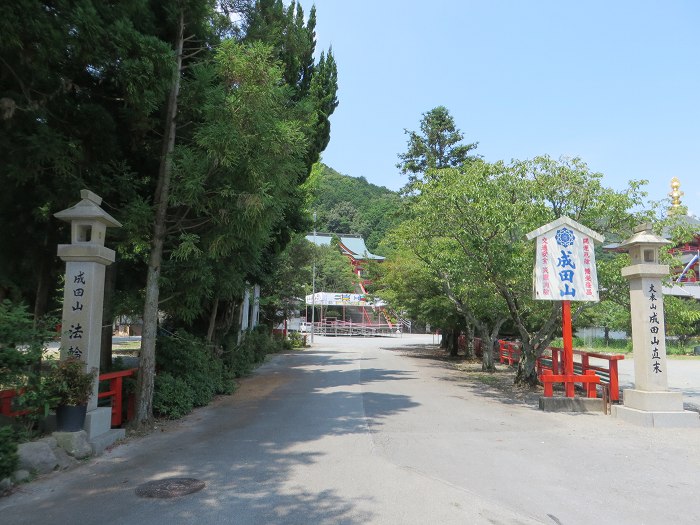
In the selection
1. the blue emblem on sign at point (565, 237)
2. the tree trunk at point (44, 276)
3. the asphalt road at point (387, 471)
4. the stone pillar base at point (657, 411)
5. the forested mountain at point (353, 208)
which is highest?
the forested mountain at point (353, 208)

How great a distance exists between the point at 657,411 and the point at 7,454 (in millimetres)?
9817

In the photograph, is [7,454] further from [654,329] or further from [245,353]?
[245,353]

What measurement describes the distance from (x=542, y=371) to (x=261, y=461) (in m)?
10.2

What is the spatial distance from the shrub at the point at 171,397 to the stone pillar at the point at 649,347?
8.32 metres

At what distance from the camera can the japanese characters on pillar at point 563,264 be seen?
1030 cm

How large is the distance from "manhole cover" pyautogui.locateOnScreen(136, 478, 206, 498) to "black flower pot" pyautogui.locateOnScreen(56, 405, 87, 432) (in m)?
1.79

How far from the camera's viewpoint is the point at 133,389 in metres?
8.87

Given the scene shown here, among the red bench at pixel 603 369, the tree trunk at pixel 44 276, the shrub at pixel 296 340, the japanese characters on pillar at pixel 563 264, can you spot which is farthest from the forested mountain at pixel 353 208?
the japanese characters on pillar at pixel 563 264

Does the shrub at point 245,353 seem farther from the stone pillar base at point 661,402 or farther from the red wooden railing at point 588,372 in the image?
the stone pillar base at point 661,402

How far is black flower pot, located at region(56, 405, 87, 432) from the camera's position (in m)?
6.54

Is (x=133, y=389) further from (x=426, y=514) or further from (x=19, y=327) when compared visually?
(x=426, y=514)

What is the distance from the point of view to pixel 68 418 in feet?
21.5

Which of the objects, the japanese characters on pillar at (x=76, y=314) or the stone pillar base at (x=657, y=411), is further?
the stone pillar base at (x=657, y=411)

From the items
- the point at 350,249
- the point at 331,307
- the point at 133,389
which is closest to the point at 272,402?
the point at 133,389
